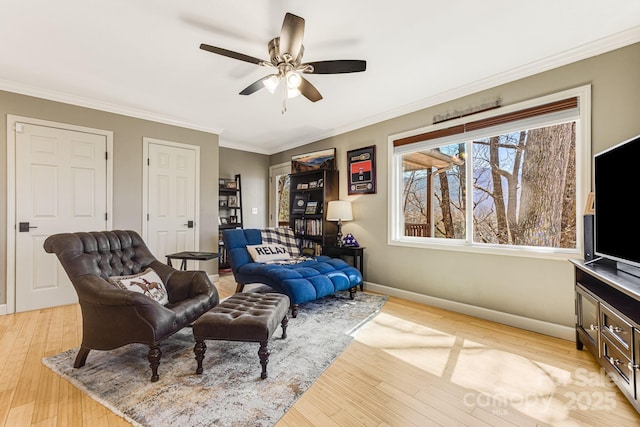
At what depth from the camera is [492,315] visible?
9.43 ft

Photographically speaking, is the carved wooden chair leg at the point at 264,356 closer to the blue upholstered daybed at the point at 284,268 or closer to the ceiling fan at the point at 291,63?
the blue upholstered daybed at the point at 284,268

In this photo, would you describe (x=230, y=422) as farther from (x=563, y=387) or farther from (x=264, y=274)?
(x=563, y=387)

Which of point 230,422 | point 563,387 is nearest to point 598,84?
point 563,387

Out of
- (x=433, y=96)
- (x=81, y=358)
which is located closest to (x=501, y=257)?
(x=433, y=96)

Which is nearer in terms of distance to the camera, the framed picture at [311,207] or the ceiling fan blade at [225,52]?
the ceiling fan blade at [225,52]

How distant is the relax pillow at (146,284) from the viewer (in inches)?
83.9

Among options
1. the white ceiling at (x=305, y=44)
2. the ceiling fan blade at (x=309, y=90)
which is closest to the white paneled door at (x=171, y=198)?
the white ceiling at (x=305, y=44)

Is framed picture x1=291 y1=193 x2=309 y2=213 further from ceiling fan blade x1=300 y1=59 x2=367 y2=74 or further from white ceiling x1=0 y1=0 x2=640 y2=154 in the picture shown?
ceiling fan blade x1=300 y1=59 x2=367 y2=74

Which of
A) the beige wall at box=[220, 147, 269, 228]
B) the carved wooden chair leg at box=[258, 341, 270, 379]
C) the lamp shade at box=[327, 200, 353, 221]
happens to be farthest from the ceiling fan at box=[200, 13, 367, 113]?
the beige wall at box=[220, 147, 269, 228]

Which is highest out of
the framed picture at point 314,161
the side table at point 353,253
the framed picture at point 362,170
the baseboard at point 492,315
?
the framed picture at point 314,161

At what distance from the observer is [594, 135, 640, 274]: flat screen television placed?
1698mm

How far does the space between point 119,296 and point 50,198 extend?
2.41 meters

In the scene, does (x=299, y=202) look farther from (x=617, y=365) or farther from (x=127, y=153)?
(x=617, y=365)

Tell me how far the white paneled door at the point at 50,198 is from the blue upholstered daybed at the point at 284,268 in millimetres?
1719
